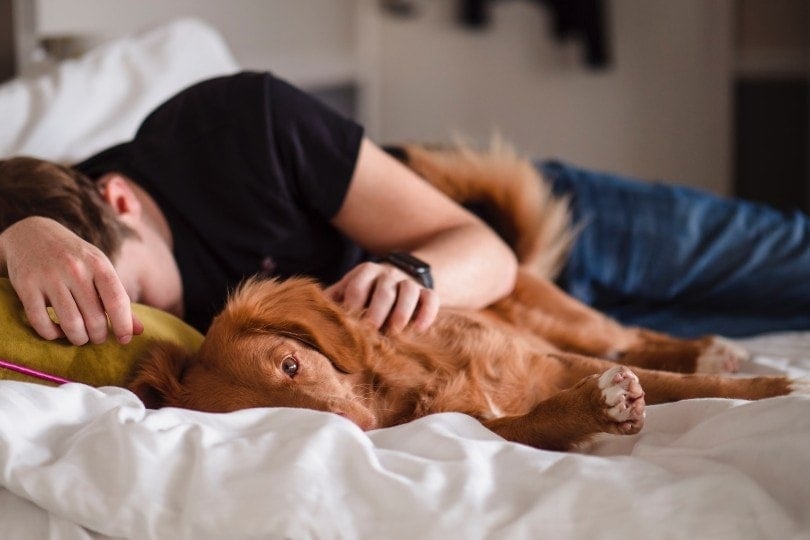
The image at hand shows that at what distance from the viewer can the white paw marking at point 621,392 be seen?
974mm

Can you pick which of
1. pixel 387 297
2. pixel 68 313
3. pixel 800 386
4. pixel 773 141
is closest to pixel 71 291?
pixel 68 313

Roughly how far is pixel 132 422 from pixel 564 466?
1.33ft

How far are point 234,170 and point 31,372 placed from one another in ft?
2.01

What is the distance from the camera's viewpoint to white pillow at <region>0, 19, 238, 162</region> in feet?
6.20

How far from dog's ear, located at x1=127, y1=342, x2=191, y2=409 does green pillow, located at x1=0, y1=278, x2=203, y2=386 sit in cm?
2

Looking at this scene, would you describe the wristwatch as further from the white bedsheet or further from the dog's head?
the white bedsheet

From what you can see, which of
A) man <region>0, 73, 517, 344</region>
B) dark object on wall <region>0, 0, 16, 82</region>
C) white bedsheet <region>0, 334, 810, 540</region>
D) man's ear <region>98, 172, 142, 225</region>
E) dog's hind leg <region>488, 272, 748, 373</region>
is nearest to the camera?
white bedsheet <region>0, 334, 810, 540</region>

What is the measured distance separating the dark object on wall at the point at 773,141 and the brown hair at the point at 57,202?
3.59 m

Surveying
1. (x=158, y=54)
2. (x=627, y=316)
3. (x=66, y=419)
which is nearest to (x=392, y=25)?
(x=158, y=54)

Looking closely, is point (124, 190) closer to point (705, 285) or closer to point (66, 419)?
point (66, 419)

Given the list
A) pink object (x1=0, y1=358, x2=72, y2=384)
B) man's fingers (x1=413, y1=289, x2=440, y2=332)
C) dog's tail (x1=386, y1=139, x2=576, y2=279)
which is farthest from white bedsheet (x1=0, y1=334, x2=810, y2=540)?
dog's tail (x1=386, y1=139, x2=576, y2=279)

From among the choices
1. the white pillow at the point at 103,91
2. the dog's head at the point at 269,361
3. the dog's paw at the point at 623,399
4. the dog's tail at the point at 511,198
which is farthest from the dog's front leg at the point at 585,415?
the white pillow at the point at 103,91

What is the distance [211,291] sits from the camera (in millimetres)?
1567

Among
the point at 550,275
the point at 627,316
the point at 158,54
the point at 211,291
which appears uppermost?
the point at 158,54
